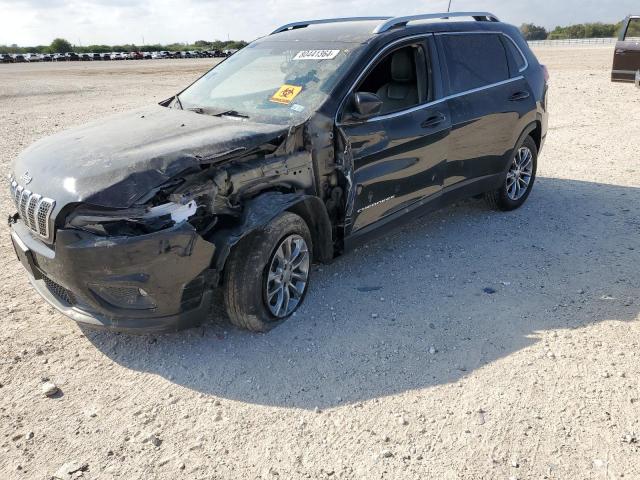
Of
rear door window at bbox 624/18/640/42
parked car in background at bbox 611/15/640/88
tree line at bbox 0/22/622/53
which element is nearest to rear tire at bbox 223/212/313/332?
parked car in background at bbox 611/15/640/88

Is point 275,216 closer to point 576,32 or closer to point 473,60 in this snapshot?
point 473,60

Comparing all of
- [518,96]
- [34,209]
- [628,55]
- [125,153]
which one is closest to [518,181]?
→ [518,96]

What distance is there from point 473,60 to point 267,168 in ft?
8.82

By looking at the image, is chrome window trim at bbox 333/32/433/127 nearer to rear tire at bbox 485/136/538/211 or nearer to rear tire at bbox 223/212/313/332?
rear tire at bbox 223/212/313/332

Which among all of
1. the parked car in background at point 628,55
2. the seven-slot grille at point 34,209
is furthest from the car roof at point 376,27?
the parked car in background at point 628,55

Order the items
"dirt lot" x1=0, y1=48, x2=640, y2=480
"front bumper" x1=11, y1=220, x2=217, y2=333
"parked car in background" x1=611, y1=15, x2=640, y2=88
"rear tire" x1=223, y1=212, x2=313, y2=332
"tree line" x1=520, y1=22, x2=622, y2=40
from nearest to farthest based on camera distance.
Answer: "dirt lot" x1=0, y1=48, x2=640, y2=480 → "front bumper" x1=11, y1=220, x2=217, y2=333 → "rear tire" x1=223, y1=212, x2=313, y2=332 → "parked car in background" x1=611, y1=15, x2=640, y2=88 → "tree line" x1=520, y1=22, x2=622, y2=40

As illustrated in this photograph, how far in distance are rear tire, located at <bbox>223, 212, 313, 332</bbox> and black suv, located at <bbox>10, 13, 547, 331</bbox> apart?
11 millimetres

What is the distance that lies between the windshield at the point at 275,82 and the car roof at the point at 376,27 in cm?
13

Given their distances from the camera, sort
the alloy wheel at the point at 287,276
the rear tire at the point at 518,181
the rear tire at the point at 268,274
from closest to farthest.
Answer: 1. the rear tire at the point at 268,274
2. the alloy wheel at the point at 287,276
3. the rear tire at the point at 518,181

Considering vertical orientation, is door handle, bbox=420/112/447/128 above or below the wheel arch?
above

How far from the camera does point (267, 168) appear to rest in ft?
11.8

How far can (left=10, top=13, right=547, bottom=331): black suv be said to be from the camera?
3.13m

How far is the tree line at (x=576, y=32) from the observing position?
2738 inches

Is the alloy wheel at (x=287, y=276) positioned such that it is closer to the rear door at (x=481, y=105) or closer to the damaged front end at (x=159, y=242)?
the damaged front end at (x=159, y=242)
